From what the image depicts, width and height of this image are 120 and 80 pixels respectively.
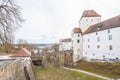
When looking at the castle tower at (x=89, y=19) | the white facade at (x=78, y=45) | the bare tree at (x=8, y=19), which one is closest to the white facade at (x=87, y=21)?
the castle tower at (x=89, y=19)

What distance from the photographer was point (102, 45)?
35.2 metres

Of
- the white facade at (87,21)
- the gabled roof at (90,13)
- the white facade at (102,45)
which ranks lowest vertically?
the white facade at (102,45)

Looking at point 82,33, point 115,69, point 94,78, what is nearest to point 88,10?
point 82,33

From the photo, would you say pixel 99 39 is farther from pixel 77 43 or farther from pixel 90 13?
pixel 90 13

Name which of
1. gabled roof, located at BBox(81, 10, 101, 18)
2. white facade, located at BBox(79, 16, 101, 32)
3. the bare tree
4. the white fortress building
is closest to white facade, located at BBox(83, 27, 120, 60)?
the white fortress building

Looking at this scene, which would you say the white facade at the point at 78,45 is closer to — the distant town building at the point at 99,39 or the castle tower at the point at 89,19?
the distant town building at the point at 99,39

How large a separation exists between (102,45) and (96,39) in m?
2.88

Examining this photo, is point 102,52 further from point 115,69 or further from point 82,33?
point 82,33

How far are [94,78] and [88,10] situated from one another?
2782cm

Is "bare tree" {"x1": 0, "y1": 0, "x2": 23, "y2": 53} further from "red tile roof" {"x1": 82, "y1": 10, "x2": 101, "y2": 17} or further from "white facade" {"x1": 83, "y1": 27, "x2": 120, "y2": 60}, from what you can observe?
"red tile roof" {"x1": 82, "y1": 10, "x2": 101, "y2": 17}

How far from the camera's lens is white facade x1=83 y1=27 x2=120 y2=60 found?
30577mm

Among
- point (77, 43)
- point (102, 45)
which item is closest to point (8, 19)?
point (102, 45)

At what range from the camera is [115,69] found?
26.8 meters

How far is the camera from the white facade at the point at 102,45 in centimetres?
3058
